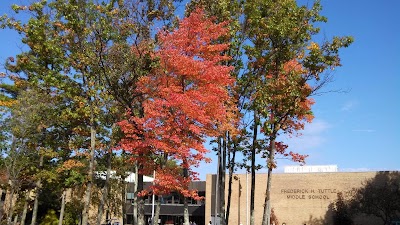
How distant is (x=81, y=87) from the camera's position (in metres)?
23.5

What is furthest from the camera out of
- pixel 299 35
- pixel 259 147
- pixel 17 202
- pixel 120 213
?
pixel 120 213

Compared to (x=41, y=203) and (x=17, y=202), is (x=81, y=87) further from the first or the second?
(x=41, y=203)

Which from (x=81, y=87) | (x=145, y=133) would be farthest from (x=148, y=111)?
(x=81, y=87)

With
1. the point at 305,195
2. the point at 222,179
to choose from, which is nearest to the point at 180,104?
the point at 222,179

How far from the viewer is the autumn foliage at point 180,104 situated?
20422 millimetres

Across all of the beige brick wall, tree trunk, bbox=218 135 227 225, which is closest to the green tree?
tree trunk, bbox=218 135 227 225

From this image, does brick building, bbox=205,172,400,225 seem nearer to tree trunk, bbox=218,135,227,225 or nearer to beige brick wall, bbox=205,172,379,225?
beige brick wall, bbox=205,172,379,225

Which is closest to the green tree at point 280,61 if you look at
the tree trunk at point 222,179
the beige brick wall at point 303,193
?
the tree trunk at point 222,179

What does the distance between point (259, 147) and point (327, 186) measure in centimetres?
2579

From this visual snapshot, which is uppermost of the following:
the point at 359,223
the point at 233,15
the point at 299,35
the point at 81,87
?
the point at 233,15

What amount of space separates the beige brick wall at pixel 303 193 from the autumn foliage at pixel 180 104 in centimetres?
2528

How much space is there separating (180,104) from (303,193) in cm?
3144

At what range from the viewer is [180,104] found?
20.4m

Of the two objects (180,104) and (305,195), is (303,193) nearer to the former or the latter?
(305,195)
